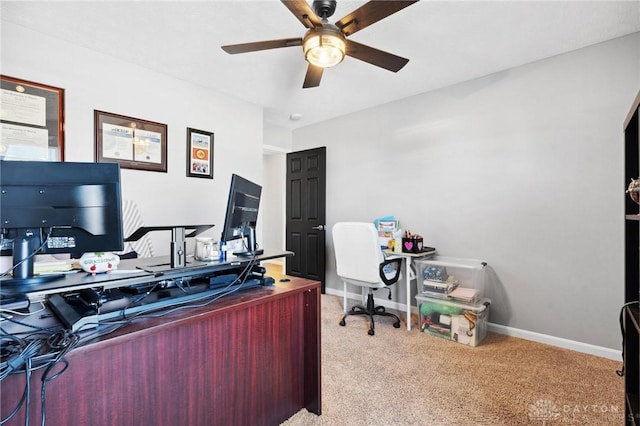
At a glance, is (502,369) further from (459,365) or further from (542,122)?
(542,122)

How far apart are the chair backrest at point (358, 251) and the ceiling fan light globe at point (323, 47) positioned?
5.08ft

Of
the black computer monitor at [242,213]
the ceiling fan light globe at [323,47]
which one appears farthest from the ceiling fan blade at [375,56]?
the black computer monitor at [242,213]

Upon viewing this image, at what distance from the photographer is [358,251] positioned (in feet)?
10.2

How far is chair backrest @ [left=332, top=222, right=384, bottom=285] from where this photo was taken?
2986mm

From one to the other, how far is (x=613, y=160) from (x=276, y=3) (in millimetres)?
→ 2890

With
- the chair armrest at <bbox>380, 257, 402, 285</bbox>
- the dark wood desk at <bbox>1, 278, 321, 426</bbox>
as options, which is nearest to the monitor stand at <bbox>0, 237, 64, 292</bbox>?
the dark wood desk at <bbox>1, 278, 321, 426</bbox>

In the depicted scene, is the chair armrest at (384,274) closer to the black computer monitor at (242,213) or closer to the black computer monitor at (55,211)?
the black computer monitor at (242,213)

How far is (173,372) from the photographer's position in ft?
4.05

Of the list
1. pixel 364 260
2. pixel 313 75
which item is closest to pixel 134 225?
pixel 313 75

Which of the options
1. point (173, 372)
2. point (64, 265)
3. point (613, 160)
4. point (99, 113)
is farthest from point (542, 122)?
point (99, 113)

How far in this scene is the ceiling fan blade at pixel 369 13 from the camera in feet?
5.14

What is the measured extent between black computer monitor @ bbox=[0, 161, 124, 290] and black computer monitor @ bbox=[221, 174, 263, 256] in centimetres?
47
